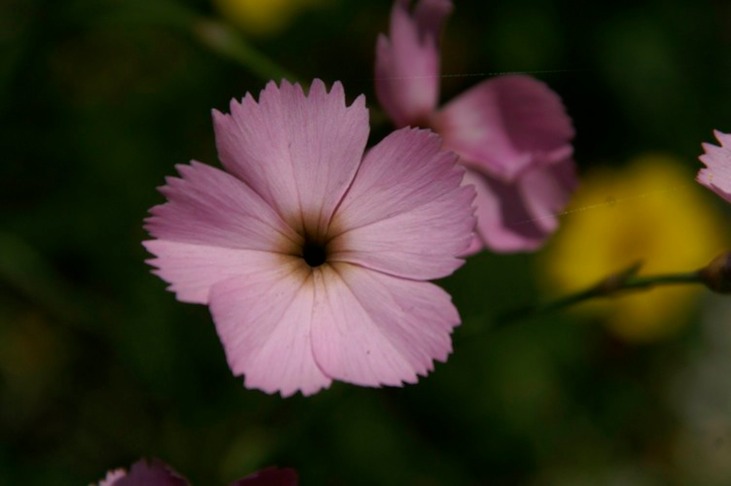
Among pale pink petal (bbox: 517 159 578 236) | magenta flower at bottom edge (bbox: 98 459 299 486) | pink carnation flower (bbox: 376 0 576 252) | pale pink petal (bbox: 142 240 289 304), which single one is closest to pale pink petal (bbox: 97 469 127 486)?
magenta flower at bottom edge (bbox: 98 459 299 486)

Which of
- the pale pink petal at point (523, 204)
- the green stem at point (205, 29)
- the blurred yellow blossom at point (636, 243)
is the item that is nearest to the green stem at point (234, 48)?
the green stem at point (205, 29)

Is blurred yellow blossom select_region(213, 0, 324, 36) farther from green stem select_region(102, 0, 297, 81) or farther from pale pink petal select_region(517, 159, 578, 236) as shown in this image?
pale pink petal select_region(517, 159, 578, 236)

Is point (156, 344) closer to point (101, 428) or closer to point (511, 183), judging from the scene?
point (101, 428)

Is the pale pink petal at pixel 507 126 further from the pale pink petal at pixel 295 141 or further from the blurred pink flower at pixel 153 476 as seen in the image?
the blurred pink flower at pixel 153 476

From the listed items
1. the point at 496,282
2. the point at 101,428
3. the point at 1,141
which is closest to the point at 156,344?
the point at 101,428

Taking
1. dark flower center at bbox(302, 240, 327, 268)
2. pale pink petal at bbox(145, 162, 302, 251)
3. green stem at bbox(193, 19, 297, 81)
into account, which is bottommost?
dark flower center at bbox(302, 240, 327, 268)

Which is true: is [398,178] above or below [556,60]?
below

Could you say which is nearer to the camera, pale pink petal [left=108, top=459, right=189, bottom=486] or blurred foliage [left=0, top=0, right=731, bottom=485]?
pale pink petal [left=108, top=459, right=189, bottom=486]

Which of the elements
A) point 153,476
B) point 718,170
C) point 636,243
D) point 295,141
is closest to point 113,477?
point 153,476
